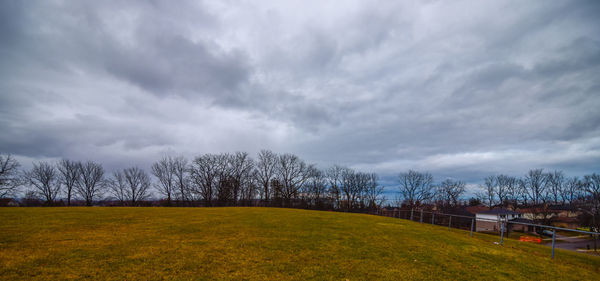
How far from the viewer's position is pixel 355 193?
76.9 meters

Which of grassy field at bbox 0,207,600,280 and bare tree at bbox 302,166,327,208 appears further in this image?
bare tree at bbox 302,166,327,208

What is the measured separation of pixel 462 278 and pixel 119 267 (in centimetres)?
943

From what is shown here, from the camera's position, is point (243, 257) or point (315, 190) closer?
point (243, 257)

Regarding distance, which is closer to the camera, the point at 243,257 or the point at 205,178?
the point at 243,257

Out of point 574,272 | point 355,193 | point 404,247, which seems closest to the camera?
point 574,272

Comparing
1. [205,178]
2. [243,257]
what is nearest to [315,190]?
[205,178]

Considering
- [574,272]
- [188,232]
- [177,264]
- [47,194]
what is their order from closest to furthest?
1. [177,264]
2. [574,272]
3. [188,232]
4. [47,194]

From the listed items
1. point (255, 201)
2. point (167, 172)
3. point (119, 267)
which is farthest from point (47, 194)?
point (119, 267)

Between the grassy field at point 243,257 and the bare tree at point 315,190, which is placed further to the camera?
the bare tree at point 315,190

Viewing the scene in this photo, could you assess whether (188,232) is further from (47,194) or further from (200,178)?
(47,194)

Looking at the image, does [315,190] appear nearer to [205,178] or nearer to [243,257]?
[205,178]

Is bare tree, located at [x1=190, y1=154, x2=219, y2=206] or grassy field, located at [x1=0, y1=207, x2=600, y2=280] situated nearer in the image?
grassy field, located at [x1=0, y1=207, x2=600, y2=280]

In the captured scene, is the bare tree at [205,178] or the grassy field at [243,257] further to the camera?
the bare tree at [205,178]

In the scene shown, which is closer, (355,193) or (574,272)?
(574,272)
